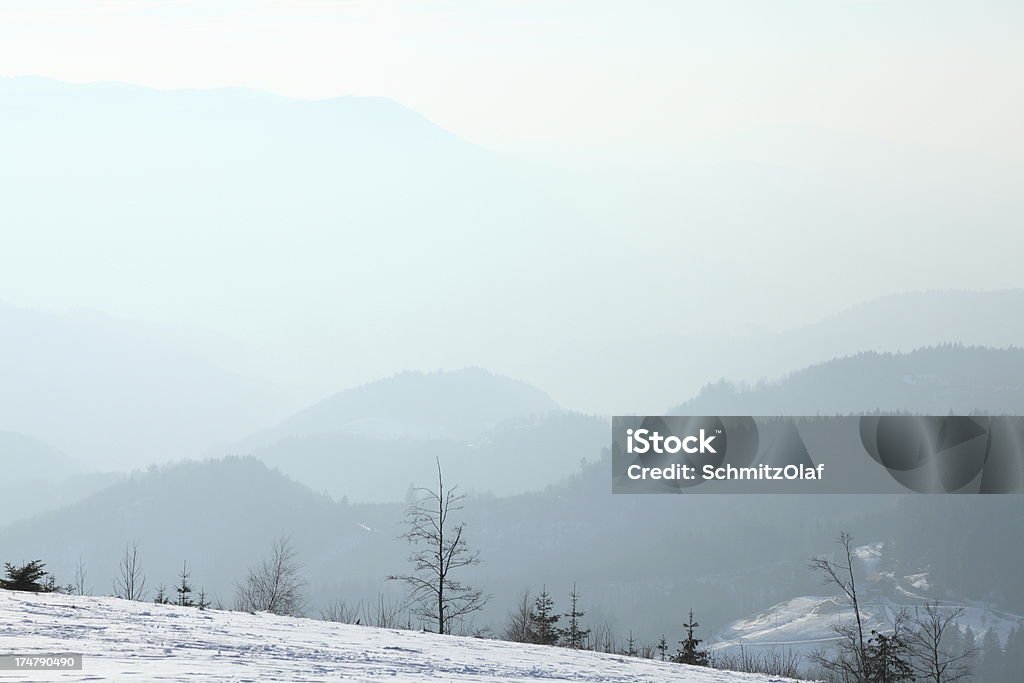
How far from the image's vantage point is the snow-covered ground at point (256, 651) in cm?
1399

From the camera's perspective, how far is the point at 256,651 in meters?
16.1

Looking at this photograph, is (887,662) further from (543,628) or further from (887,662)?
(543,628)

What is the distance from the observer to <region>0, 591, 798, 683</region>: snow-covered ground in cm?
1399

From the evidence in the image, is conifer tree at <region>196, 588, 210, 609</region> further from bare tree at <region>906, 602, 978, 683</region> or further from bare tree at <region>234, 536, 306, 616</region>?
bare tree at <region>906, 602, 978, 683</region>

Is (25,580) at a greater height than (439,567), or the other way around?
→ (439,567)

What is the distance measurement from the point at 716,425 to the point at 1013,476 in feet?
425

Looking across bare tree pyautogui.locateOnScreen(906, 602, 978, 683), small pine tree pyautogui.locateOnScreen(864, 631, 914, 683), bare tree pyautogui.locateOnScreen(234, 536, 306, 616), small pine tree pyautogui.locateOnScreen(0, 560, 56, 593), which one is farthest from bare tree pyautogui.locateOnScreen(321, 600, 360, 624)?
bare tree pyautogui.locateOnScreen(906, 602, 978, 683)

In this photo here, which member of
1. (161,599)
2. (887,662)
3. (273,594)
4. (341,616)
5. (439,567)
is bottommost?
(887,662)

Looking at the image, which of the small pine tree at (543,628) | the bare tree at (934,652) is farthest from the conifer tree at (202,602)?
the bare tree at (934,652)

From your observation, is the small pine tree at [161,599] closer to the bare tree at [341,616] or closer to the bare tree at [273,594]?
the bare tree at [341,616]

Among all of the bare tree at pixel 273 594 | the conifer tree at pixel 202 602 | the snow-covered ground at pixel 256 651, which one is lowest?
the snow-covered ground at pixel 256 651

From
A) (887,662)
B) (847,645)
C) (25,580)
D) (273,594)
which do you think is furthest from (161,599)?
(273,594)

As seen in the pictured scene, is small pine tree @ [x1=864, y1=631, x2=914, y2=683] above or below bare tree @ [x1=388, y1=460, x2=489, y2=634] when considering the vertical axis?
below

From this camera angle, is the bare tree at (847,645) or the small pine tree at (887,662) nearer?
the small pine tree at (887,662)
